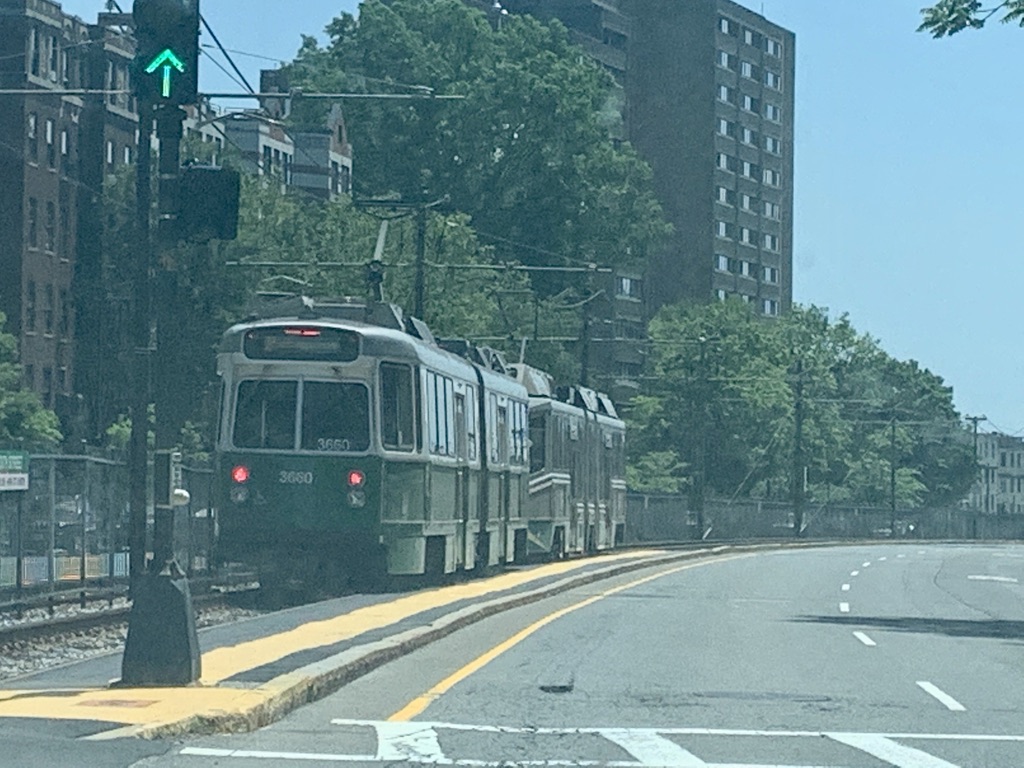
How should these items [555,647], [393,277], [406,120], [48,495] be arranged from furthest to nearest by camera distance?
[406,120] < [393,277] < [48,495] < [555,647]

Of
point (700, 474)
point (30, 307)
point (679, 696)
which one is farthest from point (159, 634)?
point (30, 307)

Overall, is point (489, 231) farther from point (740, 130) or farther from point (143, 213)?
point (143, 213)

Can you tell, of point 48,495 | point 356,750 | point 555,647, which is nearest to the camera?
point 356,750

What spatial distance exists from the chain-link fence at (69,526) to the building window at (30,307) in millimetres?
50374

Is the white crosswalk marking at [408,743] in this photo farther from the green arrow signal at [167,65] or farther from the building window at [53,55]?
the building window at [53,55]

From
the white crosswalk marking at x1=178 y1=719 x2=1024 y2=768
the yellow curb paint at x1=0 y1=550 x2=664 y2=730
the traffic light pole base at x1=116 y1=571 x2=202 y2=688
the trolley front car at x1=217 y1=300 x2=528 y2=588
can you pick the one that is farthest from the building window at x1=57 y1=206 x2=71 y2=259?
the white crosswalk marking at x1=178 y1=719 x2=1024 y2=768

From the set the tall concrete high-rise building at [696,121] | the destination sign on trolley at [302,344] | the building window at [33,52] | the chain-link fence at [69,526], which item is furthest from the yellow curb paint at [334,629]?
the tall concrete high-rise building at [696,121]

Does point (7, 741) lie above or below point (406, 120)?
below

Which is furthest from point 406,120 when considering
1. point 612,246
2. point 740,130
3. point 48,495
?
point 48,495

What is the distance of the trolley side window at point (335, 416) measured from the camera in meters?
28.7

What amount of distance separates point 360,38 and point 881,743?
280 feet

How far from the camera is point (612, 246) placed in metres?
100

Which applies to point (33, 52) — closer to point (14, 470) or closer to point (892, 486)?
point (892, 486)

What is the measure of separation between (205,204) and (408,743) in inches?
152
